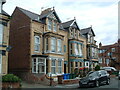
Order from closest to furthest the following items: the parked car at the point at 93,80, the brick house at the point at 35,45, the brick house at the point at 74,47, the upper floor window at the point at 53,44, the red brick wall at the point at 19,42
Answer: the parked car at the point at 93,80 → the brick house at the point at 35,45 → the red brick wall at the point at 19,42 → the upper floor window at the point at 53,44 → the brick house at the point at 74,47

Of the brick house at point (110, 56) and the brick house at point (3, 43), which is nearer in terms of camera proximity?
the brick house at point (3, 43)

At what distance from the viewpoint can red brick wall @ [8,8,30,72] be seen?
24375mm

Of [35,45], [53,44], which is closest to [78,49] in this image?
[53,44]

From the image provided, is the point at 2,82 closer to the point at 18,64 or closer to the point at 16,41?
the point at 18,64

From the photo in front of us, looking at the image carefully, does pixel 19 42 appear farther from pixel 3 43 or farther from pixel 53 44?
pixel 3 43

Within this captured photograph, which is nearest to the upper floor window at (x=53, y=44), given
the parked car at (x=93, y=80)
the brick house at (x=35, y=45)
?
the brick house at (x=35, y=45)

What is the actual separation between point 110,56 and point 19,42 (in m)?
41.4

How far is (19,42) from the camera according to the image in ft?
84.5

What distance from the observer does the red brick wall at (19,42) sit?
24.4 meters

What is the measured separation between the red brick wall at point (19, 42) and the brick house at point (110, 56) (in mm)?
37868

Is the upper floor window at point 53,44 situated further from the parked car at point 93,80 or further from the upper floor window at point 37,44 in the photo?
the parked car at point 93,80

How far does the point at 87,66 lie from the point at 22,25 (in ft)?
54.1

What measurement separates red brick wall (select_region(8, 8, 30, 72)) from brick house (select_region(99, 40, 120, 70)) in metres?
37.9

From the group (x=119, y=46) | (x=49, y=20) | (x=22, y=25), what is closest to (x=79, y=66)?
(x=49, y=20)
